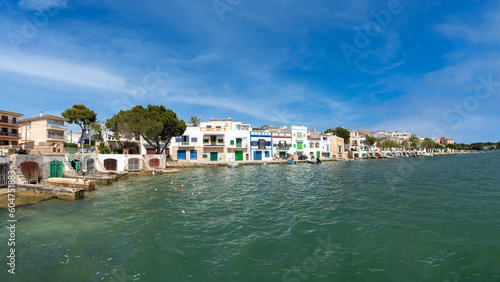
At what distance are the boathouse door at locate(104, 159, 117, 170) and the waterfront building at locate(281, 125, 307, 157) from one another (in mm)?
46017

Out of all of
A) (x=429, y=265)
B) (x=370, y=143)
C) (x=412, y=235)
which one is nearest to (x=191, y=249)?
(x=429, y=265)

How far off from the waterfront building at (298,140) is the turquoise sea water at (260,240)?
2029 inches

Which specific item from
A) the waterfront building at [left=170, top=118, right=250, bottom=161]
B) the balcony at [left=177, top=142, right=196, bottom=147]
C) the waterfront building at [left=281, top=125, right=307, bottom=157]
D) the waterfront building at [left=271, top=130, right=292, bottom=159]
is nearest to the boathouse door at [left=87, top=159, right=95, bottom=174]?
the waterfront building at [left=170, top=118, right=250, bottom=161]

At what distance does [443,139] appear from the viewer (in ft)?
598

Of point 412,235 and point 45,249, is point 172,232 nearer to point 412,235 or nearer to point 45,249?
point 45,249

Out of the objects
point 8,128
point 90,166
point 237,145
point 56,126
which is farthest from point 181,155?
point 8,128

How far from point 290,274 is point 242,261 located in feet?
5.84

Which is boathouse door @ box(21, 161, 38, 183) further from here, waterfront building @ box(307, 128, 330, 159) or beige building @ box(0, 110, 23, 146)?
waterfront building @ box(307, 128, 330, 159)

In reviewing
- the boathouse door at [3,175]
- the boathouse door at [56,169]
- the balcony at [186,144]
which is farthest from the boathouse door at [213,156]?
the boathouse door at [3,175]

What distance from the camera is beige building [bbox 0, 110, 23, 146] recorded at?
42.3m

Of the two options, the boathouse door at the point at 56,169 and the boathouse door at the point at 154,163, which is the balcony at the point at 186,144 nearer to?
the boathouse door at the point at 154,163

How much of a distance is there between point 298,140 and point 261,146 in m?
13.7

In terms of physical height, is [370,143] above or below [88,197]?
above

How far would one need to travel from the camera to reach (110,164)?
3619 centimetres
